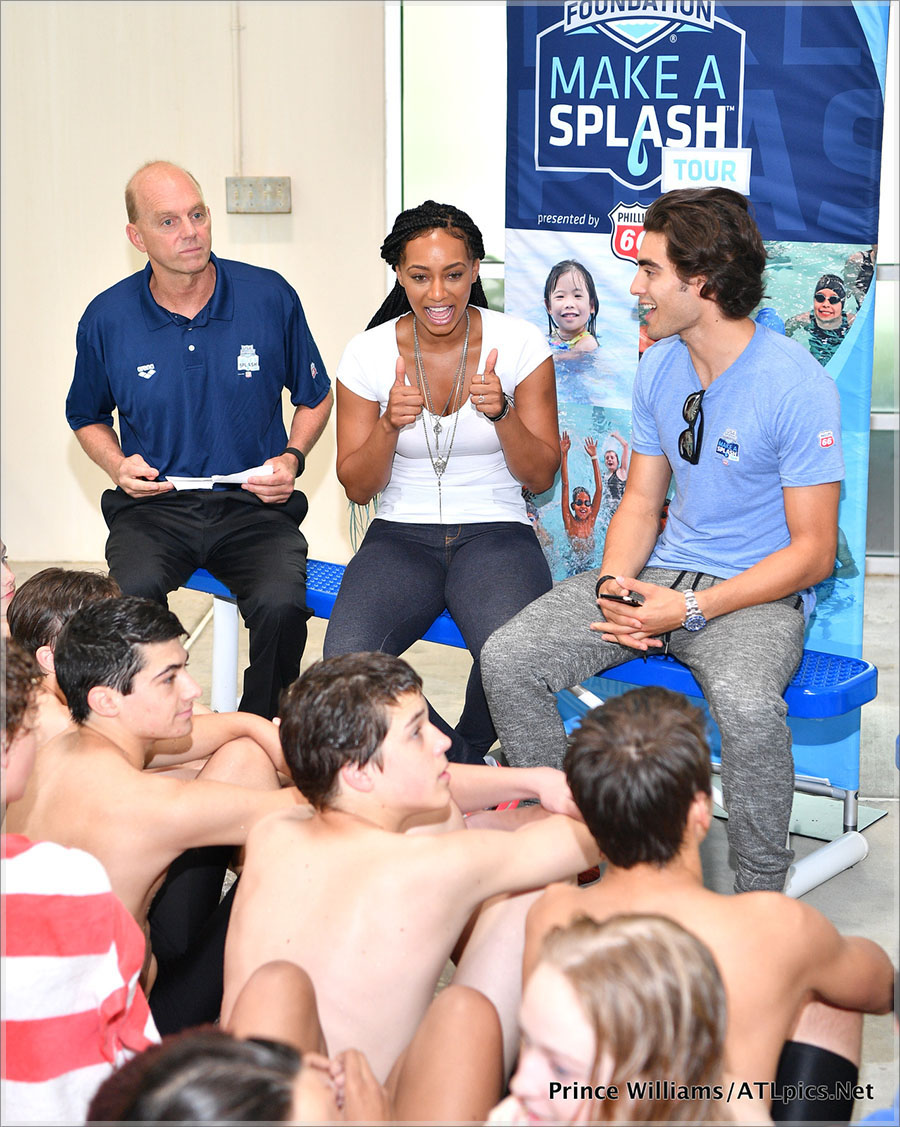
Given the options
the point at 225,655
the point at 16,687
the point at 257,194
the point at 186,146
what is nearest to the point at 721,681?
the point at 16,687

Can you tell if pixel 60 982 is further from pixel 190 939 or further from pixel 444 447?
pixel 444 447

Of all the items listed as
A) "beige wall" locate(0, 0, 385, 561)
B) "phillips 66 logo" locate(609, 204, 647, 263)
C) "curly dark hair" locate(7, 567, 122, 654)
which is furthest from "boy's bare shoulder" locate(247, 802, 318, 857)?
"beige wall" locate(0, 0, 385, 561)

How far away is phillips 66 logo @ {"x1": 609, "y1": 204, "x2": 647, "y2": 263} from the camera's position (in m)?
3.25

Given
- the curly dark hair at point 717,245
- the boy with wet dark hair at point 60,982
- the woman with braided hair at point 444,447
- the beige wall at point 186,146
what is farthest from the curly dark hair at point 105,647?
the beige wall at point 186,146

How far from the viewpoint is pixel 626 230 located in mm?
3271

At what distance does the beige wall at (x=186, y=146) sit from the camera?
5.16 m

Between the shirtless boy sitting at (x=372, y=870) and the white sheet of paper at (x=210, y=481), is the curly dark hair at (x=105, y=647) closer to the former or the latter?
the shirtless boy sitting at (x=372, y=870)

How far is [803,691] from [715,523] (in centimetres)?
43

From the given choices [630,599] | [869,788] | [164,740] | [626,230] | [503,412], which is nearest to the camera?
[164,740]

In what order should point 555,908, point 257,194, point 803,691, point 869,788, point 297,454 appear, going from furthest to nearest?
point 257,194, point 297,454, point 869,788, point 803,691, point 555,908

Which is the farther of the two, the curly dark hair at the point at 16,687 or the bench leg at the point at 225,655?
the bench leg at the point at 225,655

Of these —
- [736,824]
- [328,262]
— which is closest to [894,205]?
[328,262]

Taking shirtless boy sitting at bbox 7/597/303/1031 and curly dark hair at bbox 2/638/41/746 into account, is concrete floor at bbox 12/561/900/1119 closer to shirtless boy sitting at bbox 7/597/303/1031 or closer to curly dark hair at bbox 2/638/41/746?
shirtless boy sitting at bbox 7/597/303/1031

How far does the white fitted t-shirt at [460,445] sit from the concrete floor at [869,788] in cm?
100
